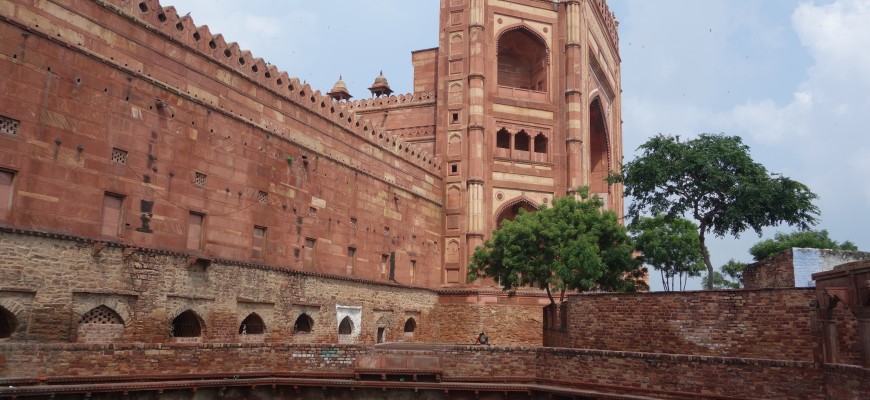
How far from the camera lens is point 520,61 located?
1232 inches

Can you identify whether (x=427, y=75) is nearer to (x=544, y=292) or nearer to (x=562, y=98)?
(x=562, y=98)

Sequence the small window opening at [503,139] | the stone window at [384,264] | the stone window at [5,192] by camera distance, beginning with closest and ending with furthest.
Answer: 1. the stone window at [5,192]
2. the stone window at [384,264]
3. the small window opening at [503,139]

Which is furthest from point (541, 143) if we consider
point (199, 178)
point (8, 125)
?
point (8, 125)

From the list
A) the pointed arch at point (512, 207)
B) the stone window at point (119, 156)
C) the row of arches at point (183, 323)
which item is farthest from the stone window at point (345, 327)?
the pointed arch at point (512, 207)

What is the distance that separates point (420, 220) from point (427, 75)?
7284mm

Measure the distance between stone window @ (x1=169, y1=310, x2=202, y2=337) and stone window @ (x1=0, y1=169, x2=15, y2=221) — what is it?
4217 millimetres

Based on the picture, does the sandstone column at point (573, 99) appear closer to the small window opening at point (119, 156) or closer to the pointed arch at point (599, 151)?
the pointed arch at point (599, 151)

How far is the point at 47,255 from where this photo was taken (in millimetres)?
11805

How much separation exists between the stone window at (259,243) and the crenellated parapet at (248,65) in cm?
368

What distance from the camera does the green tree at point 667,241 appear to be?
24875mm

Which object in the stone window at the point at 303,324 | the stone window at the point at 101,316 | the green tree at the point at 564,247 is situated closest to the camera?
the stone window at the point at 101,316

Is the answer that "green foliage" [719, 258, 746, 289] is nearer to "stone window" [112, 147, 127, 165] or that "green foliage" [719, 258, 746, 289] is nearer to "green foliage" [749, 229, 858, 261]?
"green foliage" [749, 229, 858, 261]

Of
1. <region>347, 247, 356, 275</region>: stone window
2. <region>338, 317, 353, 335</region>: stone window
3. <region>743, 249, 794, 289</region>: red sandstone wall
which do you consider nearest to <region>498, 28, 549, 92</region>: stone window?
<region>347, 247, 356, 275</region>: stone window

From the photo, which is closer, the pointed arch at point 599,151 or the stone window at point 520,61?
the stone window at point 520,61
